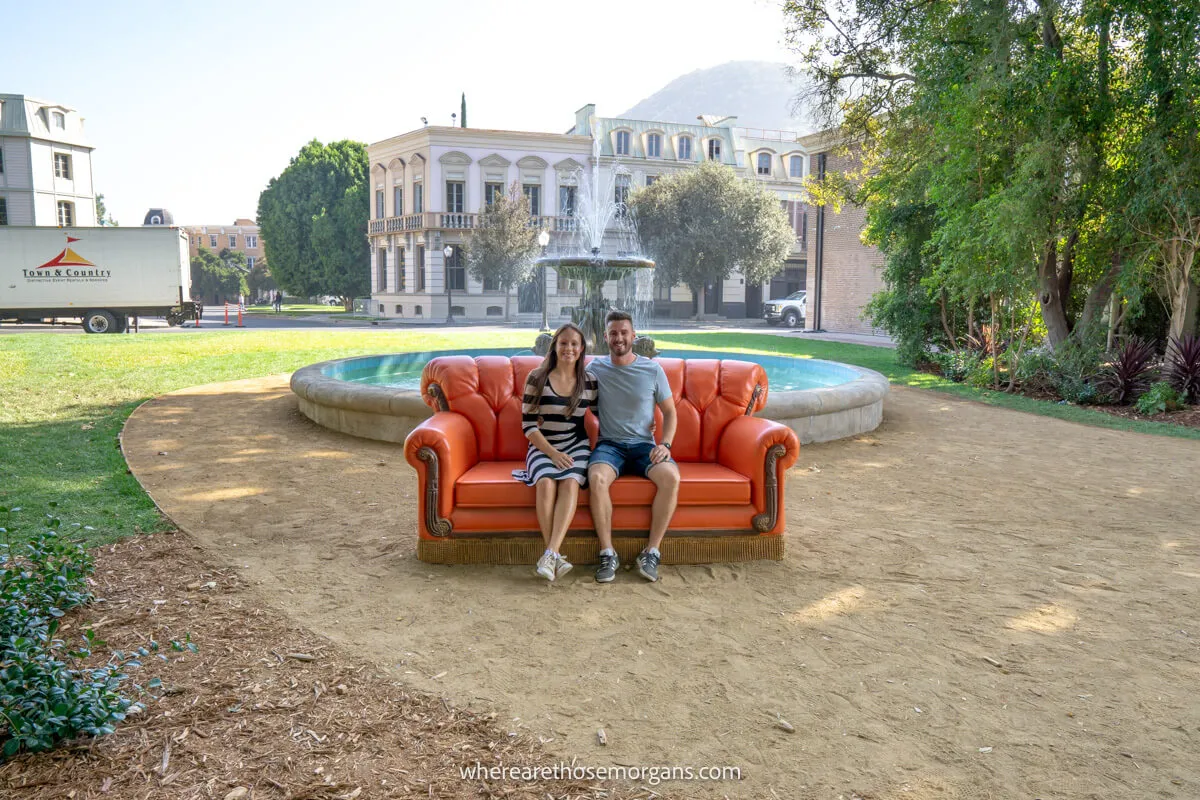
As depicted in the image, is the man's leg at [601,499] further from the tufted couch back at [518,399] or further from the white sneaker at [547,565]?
the tufted couch back at [518,399]

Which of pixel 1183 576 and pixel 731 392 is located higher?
pixel 731 392

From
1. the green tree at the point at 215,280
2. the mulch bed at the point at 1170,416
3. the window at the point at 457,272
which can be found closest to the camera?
the mulch bed at the point at 1170,416

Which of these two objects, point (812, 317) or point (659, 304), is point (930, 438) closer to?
point (812, 317)

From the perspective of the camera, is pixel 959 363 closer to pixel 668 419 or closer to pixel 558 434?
pixel 668 419

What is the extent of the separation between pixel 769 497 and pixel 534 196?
3866cm

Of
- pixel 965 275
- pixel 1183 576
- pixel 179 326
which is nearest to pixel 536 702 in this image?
pixel 1183 576

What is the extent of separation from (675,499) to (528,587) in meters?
0.97

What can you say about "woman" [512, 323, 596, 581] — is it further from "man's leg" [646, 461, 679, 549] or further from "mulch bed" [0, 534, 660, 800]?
"mulch bed" [0, 534, 660, 800]

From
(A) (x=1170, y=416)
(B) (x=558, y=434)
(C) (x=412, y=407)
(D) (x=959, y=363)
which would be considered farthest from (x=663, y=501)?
(D) (x=959, y=363)

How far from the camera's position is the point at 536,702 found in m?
3.38

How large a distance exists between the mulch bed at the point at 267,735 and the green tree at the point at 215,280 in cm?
6963

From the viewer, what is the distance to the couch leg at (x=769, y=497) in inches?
195

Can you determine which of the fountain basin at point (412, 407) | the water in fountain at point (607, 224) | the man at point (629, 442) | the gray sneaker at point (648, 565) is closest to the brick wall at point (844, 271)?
the water in fountain at point (607, 224)

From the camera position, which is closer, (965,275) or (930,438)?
(930,438)
